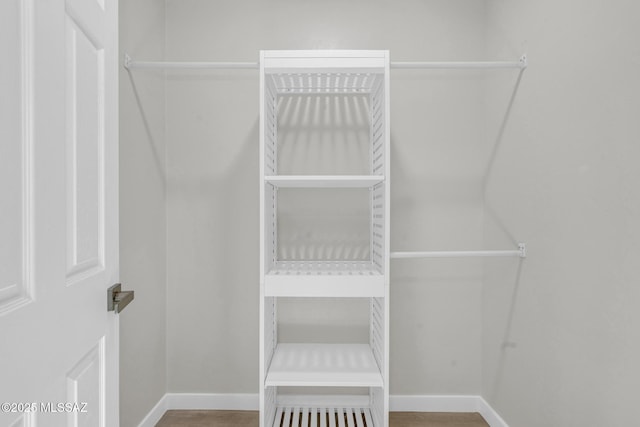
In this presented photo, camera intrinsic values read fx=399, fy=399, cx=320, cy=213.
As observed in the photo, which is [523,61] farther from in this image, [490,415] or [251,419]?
[251,419]

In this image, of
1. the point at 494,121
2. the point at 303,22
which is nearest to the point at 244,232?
the point at 303,22

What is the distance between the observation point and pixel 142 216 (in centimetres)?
183

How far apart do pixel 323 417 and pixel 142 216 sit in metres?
1.30

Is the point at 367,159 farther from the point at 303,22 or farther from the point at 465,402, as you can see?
the point at 465,402

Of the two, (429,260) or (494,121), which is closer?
(494,121)

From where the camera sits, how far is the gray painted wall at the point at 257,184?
210 centimetres

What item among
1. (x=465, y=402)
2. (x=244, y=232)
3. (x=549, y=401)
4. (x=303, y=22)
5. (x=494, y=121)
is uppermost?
(x=303, y=22)

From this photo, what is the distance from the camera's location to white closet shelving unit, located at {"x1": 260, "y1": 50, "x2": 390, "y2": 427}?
159 cm
